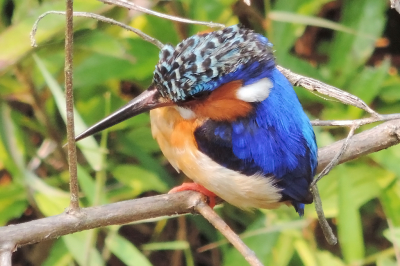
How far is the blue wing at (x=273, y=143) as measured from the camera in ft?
3.27

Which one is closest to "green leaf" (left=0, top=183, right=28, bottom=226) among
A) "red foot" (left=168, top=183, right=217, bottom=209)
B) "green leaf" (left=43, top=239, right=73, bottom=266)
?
"green leaf" (left=43, top=239, right=73, bottom=266)

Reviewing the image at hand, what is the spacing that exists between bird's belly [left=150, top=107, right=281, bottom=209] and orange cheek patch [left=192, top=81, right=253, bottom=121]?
41 millimetres

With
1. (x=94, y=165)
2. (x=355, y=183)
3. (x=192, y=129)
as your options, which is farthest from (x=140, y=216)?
(x=355, y=183)

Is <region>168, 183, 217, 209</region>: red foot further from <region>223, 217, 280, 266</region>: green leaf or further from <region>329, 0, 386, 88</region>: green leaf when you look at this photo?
<region>329, 0, 386, 88</region>: green leaf

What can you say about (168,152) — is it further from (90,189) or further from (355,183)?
(355,183)

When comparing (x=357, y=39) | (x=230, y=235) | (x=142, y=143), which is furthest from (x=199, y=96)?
(x=357, y=39)

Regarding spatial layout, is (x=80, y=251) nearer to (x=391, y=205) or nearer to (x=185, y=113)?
(x=185, y=113)

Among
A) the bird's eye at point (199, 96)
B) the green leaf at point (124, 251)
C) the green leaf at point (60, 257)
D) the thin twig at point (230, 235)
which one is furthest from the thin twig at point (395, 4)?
the green leaf at point (60, 257)

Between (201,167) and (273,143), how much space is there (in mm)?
170

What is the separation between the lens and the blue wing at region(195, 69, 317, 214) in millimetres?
996

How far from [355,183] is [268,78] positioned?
707mm

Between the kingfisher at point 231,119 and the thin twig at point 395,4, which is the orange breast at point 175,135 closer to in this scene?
the kingfisher at point 231,119

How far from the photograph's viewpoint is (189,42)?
3.06 ft

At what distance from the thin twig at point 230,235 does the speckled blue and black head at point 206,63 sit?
23 cm
